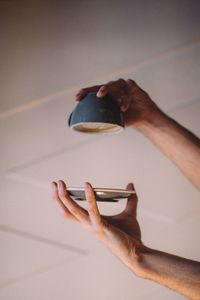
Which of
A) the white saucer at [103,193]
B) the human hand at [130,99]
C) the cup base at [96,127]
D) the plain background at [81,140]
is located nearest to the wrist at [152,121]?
the human hand at [130,99]

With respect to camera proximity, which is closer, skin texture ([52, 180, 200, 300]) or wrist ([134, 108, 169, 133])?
skin texture ([52, 180, 200, 300])

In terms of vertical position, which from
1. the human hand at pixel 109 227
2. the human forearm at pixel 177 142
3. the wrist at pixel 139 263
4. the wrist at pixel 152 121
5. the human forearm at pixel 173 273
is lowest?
the human forearm at pixel 173 273

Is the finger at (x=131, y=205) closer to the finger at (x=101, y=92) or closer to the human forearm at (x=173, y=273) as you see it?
the human forearm at (x=173, y=273)

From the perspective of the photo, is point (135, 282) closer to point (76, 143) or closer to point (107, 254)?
point (107, 254)

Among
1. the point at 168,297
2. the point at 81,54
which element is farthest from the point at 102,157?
the point at 168,297

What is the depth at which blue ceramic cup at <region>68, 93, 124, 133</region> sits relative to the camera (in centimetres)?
95

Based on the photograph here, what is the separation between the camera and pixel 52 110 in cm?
181

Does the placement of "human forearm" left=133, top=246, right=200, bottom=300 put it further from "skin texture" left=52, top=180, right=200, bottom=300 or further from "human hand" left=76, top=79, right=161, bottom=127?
"human hand" left=76, top=79, right=161, bottom=127

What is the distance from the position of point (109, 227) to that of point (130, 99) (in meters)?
0.45

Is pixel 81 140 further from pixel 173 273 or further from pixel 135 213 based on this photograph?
pixel 173 273

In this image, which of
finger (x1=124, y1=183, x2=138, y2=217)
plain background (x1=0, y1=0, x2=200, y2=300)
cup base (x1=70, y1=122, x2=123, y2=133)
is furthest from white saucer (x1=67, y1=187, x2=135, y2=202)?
plain background (x1=0, y1=0, x2=200, y2=300)

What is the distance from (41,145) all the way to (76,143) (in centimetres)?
19

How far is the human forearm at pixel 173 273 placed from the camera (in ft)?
2.63

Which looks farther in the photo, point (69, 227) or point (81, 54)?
point (69, 227)
